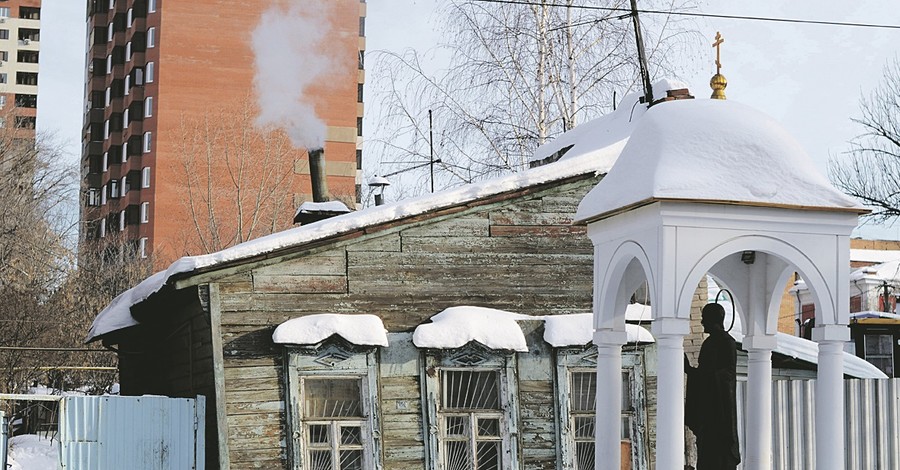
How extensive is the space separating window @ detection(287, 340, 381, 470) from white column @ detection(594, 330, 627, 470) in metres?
3.87

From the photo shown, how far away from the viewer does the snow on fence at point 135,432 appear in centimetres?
1310

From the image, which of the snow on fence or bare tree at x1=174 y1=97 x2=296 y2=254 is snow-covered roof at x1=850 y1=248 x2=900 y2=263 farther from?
the snow on fence

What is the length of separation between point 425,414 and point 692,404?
4519 millimetres

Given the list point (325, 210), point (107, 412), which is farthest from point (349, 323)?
point (325, 210)

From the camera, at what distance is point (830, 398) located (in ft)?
29.7

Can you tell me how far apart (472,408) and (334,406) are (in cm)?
154

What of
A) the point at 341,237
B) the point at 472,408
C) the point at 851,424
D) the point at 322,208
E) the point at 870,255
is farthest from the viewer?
the point at 870,255

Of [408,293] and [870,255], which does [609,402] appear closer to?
[408,293]

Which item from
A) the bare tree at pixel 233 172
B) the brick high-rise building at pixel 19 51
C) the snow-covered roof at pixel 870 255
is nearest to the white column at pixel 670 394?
the bare tree at pixel 233 172

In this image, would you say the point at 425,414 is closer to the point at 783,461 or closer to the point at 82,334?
the point at 783,461

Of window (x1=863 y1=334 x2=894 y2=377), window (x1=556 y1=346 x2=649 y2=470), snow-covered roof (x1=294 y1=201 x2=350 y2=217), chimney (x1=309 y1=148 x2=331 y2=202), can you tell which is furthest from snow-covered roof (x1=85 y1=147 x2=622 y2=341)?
window (x1=863 y1=334 x2=894 y2=377)

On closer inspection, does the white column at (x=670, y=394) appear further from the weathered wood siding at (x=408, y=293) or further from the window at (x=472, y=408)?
the weathered wood siding at (x=408, y=293)

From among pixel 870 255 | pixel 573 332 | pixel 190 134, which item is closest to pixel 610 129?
pixel 573 332

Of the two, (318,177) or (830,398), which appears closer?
(830,398)
